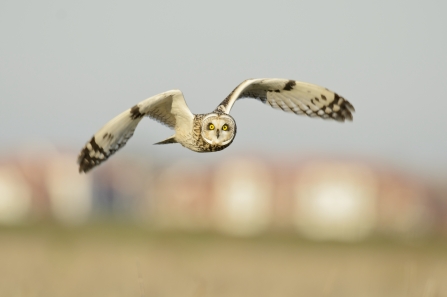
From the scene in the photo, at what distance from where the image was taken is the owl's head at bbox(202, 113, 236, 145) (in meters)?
6.21

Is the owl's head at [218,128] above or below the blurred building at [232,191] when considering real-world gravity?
above

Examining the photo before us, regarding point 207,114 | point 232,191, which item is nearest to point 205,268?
point 207,114

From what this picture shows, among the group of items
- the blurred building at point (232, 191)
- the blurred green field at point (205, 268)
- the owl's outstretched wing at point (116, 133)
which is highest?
the owl's outstretched wing at point (116, 133)

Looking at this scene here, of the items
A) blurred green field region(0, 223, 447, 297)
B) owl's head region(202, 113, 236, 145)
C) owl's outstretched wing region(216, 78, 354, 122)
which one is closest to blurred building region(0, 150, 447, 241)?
blurred green field region(0, 223, 447, 297)

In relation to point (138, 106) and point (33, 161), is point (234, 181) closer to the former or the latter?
point (33, 161)

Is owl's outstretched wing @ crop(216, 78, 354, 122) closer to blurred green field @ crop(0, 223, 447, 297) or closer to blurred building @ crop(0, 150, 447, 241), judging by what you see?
blurred green field @ crop(0, 223, 447, 297)

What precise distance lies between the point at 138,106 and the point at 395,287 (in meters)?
2.93

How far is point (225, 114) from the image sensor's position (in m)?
6.34

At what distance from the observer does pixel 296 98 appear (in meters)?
7.07

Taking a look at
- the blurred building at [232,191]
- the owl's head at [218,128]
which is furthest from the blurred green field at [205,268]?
the blurred building at [232,191]

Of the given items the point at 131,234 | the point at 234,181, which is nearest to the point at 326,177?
the point at 234,181

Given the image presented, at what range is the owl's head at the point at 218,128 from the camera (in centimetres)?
621

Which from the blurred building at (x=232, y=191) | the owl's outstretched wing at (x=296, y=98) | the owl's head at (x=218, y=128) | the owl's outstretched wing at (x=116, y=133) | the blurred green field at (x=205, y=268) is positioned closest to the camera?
the blurred green field at (x=205, y=268)

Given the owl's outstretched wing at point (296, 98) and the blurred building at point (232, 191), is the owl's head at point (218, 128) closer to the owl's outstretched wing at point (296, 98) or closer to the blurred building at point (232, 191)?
the owl's outstretched wing at point (296, 98)
